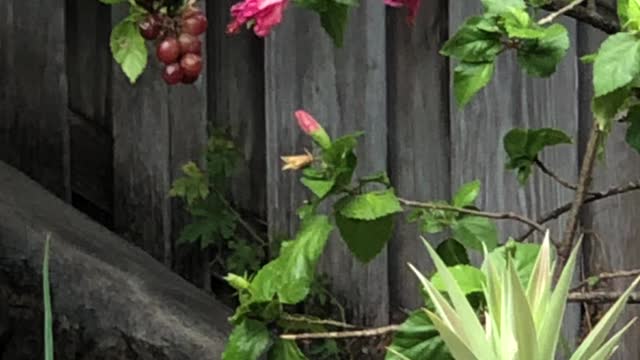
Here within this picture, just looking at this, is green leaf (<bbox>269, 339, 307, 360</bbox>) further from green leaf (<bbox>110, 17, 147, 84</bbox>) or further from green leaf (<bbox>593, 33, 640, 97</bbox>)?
green leaf (<bbox>593, 33, 640, 97</bbox>)

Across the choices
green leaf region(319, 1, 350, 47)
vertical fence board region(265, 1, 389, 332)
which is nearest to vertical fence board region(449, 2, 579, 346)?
vertical fence board region(265, 1, 389, 332)

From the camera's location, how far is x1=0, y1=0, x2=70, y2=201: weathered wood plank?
3.08m

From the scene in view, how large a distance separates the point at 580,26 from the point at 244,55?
0.76 meters

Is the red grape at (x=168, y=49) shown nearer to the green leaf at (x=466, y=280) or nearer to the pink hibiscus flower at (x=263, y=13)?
the pink hibiscus flower at (x=263, y=13)

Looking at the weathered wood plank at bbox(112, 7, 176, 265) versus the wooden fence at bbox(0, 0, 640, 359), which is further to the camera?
the weathered wood plank at bbox(112, 7, 176, 265)

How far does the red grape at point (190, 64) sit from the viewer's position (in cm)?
162

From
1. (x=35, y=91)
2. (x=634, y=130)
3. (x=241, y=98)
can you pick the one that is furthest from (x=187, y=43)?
(x=35, y=91)

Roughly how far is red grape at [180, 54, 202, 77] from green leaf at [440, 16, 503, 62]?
27 cm

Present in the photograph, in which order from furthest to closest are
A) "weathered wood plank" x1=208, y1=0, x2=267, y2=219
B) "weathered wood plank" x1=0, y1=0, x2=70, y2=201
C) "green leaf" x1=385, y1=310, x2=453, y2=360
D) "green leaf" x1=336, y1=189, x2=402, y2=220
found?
"weathered wood plank" x1=0, y1=0, x2=70, y2=201 < "weathered wood plank" x1=208, y1=0, x2=267, y2=219 < "green leaf" x1=336, y1=189, x2=402, y2=220 < "green leaf" x1=385, y1=310, x2=453, y2=360

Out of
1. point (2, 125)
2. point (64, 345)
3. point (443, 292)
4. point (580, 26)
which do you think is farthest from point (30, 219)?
point (443, 292)

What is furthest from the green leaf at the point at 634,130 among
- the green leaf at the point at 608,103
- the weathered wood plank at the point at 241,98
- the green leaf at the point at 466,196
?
the weathered wood plank at the point at 241,98

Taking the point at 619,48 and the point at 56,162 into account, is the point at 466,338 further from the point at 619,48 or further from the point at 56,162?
the point at 56,162

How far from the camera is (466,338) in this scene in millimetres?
1200

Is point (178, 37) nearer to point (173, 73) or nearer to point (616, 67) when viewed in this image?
point (173, 73)
